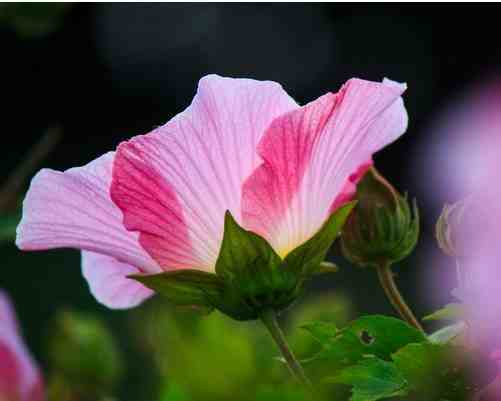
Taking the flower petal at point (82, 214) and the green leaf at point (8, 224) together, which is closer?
the flower petal at point (82, 214)

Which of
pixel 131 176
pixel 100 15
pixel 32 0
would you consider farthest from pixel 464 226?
pixel 100 15

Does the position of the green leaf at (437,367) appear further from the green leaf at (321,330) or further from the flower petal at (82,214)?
the flower petal at (82,214)

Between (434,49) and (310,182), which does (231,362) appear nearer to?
(310,182)

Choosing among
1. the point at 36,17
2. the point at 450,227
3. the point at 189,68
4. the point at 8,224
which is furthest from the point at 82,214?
the point at 189,68

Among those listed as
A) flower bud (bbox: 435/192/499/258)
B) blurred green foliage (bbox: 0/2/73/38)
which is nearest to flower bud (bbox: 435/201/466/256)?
flower bud (bbox: 435/192/499/258)

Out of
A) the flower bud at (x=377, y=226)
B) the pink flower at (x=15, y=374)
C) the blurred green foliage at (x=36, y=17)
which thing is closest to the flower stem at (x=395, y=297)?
the flower bud at (x=377, y=226)

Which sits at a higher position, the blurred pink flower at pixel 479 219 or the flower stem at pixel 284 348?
the blurred pink flower at pixel 479 219

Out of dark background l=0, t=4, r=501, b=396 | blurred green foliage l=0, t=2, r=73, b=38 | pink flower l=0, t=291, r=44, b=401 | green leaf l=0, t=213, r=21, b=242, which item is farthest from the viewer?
dark background l=0, t=4, r=501, b=396

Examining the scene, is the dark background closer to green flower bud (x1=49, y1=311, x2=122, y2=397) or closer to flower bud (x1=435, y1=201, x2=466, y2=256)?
green flower bud (x1=49, y1=311, x2=122, y2=397)
